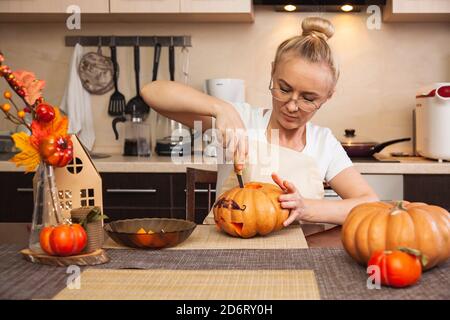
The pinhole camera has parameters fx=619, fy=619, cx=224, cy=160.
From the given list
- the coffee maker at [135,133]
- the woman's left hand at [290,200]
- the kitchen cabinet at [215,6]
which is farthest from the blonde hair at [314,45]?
the coffee maker at [135,133]

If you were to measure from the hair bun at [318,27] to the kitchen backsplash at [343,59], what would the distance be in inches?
58.3

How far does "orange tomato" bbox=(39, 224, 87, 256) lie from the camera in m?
1.12

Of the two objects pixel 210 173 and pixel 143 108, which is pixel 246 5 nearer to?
pixel 143 108

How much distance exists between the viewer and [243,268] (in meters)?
1.10

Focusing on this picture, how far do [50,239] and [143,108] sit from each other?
6.69ft

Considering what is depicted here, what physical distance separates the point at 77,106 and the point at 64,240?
2.08 metres

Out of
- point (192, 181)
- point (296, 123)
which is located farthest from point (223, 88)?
point (296, 123)

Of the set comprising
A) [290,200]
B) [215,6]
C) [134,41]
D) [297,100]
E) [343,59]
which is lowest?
[290,200]

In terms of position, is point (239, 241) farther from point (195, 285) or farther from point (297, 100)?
point (297, 100)

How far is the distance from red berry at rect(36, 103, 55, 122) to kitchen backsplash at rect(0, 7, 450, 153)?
2.03 metres

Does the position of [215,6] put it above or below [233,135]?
above

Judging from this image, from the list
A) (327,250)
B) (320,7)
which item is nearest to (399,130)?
(320,7)

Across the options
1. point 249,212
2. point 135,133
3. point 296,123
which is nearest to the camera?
point 249,212

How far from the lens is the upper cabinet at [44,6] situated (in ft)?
9.35
